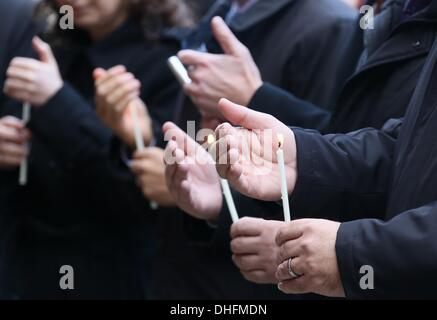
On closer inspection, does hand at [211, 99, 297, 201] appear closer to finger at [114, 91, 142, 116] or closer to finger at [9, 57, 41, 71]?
finger at [114, 91, 142, 116]

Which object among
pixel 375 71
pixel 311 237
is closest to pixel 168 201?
pixel 375 71

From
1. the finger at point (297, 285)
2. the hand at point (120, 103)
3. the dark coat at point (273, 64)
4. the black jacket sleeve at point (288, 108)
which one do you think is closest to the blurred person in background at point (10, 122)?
the hand at point (120, 103)

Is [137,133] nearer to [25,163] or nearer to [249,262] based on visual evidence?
[25,163]

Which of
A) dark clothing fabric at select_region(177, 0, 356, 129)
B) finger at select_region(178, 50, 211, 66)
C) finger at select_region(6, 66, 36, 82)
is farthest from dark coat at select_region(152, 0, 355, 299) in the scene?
finger at select_region(6, 66, 36, 82)

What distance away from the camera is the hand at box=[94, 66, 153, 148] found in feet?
6.65

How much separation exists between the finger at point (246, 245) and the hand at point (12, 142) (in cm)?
83

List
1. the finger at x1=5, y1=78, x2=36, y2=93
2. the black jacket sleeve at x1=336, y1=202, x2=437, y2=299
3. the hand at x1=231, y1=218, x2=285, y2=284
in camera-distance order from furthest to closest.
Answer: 1. the finger at x1=5, y1=78, x2=36, y2=93
2. the hand at x1=231, y1=218, x2=285, y2=284
3. the black jacket sleeve at x1=336, y1=202, x2=437, y2=299

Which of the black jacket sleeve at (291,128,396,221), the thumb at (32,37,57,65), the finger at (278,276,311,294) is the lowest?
the finger at (278,276,311,294)

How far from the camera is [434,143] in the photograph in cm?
117

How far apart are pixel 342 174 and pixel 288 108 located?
12.2 inches

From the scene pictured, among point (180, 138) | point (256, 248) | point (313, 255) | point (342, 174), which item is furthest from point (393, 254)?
point (180, 138)

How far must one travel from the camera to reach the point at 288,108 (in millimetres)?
1603

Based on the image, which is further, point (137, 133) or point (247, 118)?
point (137, 133)

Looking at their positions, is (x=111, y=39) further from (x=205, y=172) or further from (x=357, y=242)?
(x=357, y=242)
